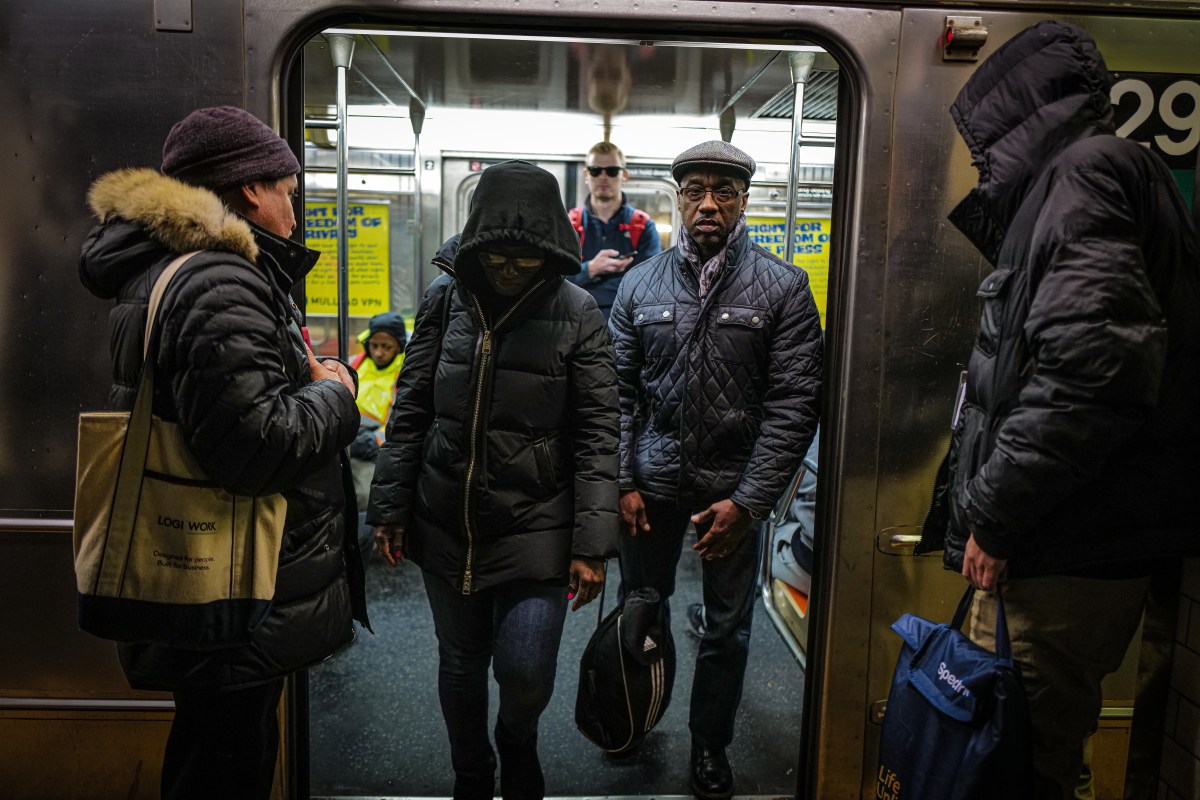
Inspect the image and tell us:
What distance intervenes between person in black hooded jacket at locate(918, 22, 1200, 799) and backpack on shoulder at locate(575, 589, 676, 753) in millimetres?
914

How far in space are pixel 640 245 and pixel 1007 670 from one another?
137 inches

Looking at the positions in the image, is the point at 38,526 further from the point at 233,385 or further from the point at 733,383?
the point at 733,383

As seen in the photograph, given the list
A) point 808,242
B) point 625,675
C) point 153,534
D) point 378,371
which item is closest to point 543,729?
point 625,675

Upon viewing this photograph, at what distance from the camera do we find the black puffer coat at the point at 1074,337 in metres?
1.50

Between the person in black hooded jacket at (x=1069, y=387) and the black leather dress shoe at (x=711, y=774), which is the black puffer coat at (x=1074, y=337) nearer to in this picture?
the person in black hooded jacket at (x=1069, y=387)

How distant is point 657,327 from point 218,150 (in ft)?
4.60

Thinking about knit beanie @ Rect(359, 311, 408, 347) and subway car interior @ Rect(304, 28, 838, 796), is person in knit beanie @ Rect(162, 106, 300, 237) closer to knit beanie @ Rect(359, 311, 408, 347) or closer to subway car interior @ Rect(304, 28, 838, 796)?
subway car interior @ Rect(304, 28, 838, 796)

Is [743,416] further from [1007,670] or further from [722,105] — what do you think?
[722,105]

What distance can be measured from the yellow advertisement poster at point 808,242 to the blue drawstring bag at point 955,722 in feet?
11.2

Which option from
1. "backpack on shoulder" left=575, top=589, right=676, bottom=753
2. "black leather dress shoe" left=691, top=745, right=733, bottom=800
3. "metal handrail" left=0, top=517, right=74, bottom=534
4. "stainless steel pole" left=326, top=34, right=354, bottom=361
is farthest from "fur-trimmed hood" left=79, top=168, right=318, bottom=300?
"black leather dress shoe" left=691, top=745, right=733, bottom=800

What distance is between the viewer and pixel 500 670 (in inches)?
84.3

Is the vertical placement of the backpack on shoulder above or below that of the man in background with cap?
below

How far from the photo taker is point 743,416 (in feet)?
8.38

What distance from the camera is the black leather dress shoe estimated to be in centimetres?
266
